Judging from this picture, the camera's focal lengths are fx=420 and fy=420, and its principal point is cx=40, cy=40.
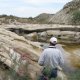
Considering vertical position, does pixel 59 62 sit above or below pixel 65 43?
above

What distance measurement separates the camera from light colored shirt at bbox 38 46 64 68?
45.3 feet

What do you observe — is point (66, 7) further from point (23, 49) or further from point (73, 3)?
point (23, 49)

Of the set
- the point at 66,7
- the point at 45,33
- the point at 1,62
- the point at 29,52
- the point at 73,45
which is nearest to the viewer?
the point at 1,62

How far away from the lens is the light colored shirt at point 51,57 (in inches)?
543

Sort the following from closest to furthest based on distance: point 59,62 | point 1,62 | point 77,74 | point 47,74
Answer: point 77,74 → point 47,74 → point 59,62 → point 1,62

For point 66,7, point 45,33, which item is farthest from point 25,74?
point 66,7

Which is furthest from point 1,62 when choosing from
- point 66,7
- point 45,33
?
point 66,7

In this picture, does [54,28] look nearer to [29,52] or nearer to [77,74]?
[29,52]

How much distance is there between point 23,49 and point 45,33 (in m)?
16.1

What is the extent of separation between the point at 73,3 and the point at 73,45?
31.8 meters

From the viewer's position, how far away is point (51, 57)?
1383 centimetres

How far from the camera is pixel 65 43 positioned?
112 ft

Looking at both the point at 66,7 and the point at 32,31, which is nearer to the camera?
the point at 32,31

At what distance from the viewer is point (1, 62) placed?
685 inches
